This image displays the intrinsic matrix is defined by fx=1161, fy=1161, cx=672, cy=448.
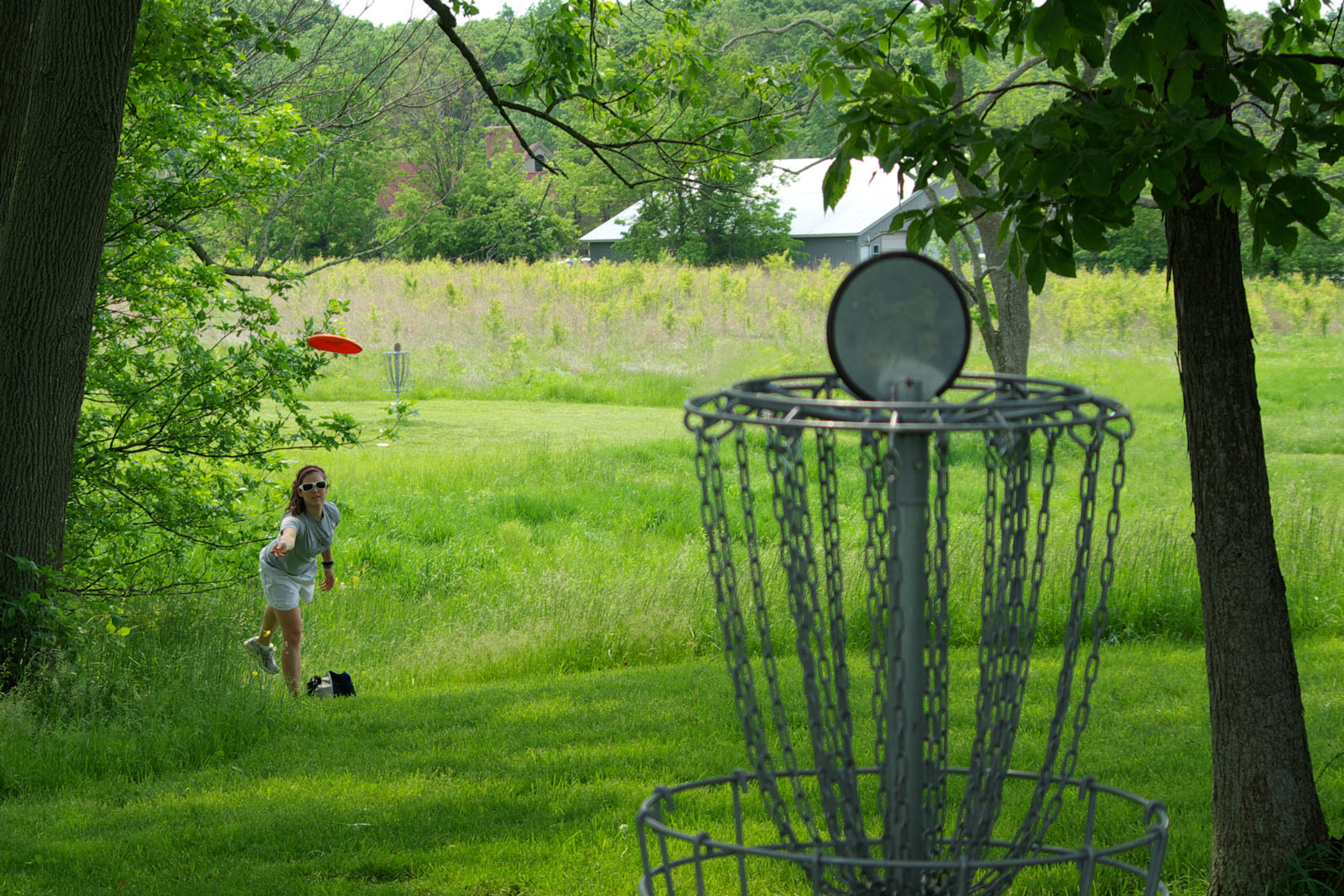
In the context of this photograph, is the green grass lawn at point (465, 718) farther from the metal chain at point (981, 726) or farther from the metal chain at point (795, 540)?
the metal chain at point (795, 540)

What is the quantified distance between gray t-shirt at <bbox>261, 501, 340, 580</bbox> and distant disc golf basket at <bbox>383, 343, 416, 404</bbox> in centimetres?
1328

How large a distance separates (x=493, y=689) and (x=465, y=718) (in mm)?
825

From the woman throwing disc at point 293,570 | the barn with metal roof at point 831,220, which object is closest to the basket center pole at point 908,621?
the woman throwing disc at point 293,570

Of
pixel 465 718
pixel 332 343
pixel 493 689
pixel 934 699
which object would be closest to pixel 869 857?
pixel 934 699

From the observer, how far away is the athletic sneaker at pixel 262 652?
7.12 meters

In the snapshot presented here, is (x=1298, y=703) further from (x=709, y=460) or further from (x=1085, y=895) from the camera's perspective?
(x=709, y=460)

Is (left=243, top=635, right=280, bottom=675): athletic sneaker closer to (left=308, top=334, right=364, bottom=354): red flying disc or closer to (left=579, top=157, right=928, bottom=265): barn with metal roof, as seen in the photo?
(left=308, top=334, right=364, bottom=354): red flying disc

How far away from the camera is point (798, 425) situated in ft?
6.08

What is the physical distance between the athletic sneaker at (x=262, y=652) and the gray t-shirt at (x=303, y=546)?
488mm

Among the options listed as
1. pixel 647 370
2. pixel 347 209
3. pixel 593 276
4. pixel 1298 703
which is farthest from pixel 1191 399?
pixel 347 209

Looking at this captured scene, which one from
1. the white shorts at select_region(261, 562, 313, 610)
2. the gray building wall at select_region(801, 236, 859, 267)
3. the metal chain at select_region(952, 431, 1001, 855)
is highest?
the gray building wall at select_region(801, 236, 859, 267)

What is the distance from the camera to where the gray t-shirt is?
7027mm

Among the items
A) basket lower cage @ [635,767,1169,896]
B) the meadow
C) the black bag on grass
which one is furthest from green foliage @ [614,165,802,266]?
basket lower cage @ [635,767,1169,896]

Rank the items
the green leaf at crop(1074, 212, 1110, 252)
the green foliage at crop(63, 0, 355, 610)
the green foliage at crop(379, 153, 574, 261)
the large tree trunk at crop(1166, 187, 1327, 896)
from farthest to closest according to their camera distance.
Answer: the green foliage at crop(379, 153, 574, 261), the green foliage at crop(63, 0, 355, 610), the large tree trunk at crop(1166, 187, 1327, 896), the green leaf at crop(1074, 212, 1110, 252)
